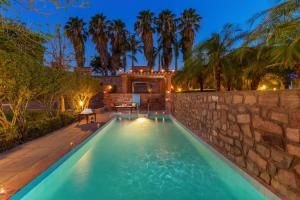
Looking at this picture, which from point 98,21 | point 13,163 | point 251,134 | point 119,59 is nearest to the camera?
point 251,134

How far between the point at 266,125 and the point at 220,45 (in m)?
6.76

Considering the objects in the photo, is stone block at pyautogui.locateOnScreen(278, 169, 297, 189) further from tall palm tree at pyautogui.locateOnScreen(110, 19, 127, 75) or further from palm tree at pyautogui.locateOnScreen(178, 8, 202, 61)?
tall palm tree at pyautogui.locateOnScreen(110, 19, 127, 75)

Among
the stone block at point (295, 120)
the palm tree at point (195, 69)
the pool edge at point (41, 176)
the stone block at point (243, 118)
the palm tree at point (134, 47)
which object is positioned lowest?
the pool edge at point (41, 176)

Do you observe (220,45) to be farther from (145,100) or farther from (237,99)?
(145,100)

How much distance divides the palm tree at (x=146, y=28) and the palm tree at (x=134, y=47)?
8.07ft

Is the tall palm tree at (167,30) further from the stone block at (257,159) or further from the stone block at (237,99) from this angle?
the stone block at (257,159)

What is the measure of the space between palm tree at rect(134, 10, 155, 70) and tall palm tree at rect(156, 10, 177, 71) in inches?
49.3

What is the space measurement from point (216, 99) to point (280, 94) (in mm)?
2770

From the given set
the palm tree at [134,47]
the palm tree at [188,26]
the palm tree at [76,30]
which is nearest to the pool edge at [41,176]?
the palm tree at [188,26]

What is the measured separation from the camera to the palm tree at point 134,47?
3098 centimetres

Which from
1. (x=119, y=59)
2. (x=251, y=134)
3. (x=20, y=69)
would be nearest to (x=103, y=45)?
(x=119, y=59)

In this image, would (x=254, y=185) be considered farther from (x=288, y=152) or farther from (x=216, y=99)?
(x=216, y=99)

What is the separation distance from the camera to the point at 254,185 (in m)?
3.45

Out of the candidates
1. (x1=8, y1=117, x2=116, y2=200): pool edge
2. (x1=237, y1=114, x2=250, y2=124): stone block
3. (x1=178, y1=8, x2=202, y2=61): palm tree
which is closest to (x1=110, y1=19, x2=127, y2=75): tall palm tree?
(x1=178, y1=8, x2=202, y2=61): palm tree
